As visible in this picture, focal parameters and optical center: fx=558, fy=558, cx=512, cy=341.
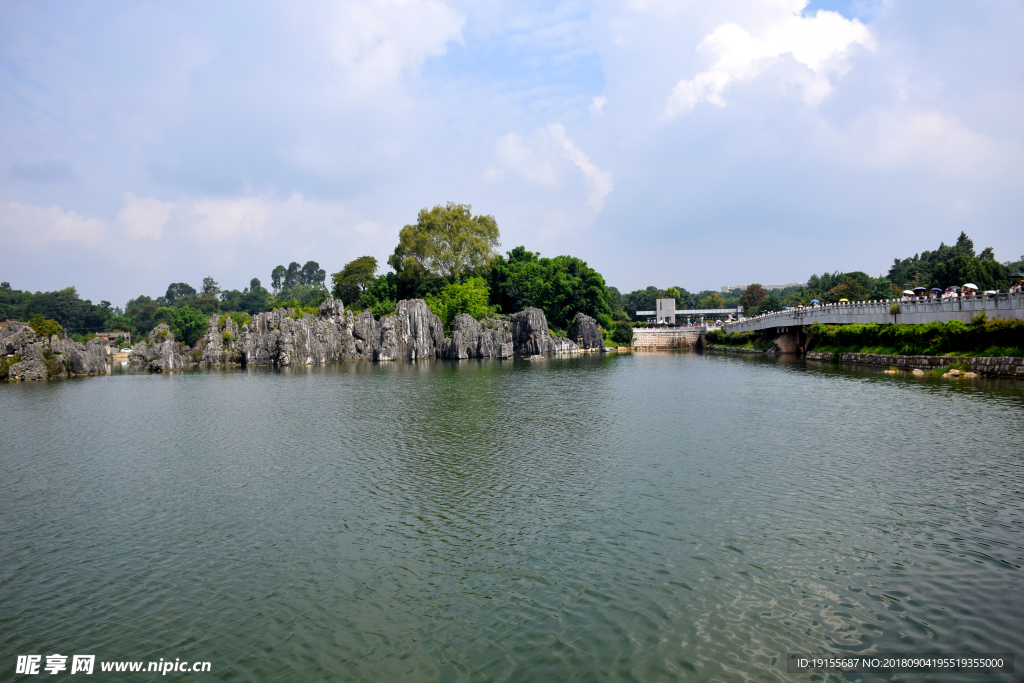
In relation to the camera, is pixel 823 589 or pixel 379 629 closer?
pixel 379 629

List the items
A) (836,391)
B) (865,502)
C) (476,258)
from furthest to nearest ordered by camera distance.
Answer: (476,258)
(836,391)
(865,502)

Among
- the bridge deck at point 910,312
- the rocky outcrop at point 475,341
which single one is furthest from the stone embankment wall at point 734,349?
the rocky outcrop at point 475,341

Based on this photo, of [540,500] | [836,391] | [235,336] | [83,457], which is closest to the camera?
[540,500]

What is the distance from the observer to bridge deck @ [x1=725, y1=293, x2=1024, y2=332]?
44531 mm

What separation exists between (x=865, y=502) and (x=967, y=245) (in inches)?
4959

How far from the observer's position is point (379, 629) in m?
11.7

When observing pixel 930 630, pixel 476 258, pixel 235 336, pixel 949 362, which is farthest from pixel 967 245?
pixel 235 336

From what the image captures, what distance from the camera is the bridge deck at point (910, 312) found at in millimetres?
44531

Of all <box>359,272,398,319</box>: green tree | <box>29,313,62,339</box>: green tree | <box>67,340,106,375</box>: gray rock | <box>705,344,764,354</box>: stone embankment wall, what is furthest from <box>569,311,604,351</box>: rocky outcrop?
<box>29,313,62,339</box>: green tree

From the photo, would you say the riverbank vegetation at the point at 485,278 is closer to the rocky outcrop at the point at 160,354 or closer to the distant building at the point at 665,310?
the rocky outcrop at the point at 160,354

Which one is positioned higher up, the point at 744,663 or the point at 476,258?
the point at 476,258

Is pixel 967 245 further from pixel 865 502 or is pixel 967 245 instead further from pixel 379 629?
pixel 379 629

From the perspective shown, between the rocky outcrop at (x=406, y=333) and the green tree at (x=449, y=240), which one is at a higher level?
the green tree at (x=449, y=240)

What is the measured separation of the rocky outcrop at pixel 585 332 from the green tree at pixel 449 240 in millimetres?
22141
